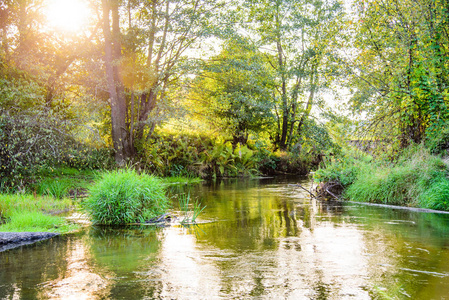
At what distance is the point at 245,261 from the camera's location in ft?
17.2

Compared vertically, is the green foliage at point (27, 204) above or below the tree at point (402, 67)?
below

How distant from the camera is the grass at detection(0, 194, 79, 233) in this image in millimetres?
7035

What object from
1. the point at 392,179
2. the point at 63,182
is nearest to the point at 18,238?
the point at 63,182

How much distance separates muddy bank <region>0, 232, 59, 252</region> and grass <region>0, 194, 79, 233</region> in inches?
15.0

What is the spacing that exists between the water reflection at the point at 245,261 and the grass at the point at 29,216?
2.49 feet

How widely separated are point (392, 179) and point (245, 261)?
6.72 m

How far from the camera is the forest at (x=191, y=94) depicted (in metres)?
10.3

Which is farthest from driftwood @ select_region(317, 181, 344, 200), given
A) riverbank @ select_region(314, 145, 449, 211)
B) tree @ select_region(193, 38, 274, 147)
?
tree @ select_region(193, 38, 274, 147)

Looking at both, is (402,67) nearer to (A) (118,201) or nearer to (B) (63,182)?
(A) (118,201)

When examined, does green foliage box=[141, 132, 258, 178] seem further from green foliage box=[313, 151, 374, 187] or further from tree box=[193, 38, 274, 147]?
green foliage box=[313, 151, 374, 187]

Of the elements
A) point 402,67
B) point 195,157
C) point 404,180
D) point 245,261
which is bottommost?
point 245,261

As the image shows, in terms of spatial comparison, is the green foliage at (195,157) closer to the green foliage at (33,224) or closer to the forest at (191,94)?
the forest at (191,94)

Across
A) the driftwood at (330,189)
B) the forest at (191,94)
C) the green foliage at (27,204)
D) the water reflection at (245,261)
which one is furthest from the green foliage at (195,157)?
the water reflection at (245,261)

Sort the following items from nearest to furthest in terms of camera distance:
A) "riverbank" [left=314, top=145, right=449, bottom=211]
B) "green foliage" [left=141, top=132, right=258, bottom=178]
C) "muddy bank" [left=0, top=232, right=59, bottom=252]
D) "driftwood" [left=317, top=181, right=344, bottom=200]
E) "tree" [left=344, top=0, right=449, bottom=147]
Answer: "muddy bank" [left=0, top=232, right=59, bottom=252], "riverbank" [left=314, top=145, right=449, bottom=211], "tree" [left=344, top=0, right=449, bottom=147], "driftwood" [left=317, top=181, right=344, bottom=200], "green foliage" [left=141, top=132, right=258, bottom=178]
